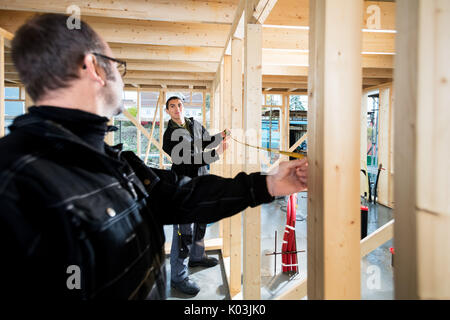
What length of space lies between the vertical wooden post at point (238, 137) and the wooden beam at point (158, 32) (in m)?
1.00

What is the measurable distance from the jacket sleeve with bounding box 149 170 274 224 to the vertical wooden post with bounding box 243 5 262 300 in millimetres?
589

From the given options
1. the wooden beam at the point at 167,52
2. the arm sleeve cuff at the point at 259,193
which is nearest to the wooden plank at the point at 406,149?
the arm sleeve cuff at the point at 259,193

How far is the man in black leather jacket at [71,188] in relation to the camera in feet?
1.97

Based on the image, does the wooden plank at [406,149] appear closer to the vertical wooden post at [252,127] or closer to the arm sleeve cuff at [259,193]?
the arm sleeve cuff at [259,193]

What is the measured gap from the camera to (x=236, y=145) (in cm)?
266

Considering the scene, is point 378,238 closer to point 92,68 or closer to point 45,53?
point 92,68

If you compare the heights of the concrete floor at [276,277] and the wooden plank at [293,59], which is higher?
the wooden plank at [293,59]

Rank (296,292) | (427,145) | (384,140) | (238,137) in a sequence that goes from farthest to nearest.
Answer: (384,140)
(238,137)
(296,292)
(427,145)

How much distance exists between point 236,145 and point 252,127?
92 centimetres

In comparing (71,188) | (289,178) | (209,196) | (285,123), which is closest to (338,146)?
(289,178)

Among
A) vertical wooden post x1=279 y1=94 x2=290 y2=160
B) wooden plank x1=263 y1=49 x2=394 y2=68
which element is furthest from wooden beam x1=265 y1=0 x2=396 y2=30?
vertical wooden post x1=279 y1=94 x2=290 y2=160

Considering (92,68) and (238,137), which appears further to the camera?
(238,137)

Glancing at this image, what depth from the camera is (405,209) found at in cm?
61
